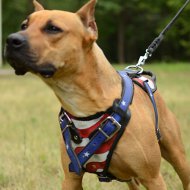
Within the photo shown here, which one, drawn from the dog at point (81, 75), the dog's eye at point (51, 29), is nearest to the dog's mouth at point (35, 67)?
the dog at point (81, 75)

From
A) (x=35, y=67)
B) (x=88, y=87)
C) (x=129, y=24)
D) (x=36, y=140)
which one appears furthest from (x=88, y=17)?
(x=129, y=24)

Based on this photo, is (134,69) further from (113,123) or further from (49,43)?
(49,43)

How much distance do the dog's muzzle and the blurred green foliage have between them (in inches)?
1490

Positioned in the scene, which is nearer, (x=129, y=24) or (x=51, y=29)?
(x=51, y=29)

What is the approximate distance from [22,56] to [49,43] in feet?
0.74

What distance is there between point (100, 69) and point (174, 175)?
93.1 inches

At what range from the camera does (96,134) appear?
4.15 metres

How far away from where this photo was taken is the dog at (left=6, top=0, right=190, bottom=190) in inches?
149

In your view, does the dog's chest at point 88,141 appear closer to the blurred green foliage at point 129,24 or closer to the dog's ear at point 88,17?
the dog's ear at point 88,17

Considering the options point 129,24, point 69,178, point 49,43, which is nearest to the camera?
point 49,43

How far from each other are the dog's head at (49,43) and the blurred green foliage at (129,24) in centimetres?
3755

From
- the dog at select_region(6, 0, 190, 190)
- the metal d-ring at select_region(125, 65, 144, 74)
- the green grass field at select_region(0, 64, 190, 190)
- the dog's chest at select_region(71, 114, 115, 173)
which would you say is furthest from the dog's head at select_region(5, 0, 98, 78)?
the green grass field at select_region(0, 64, 190, 190)

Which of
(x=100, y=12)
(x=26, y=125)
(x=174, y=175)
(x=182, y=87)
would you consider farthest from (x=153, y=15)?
(x=174, y=175)

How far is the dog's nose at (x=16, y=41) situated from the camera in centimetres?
370
